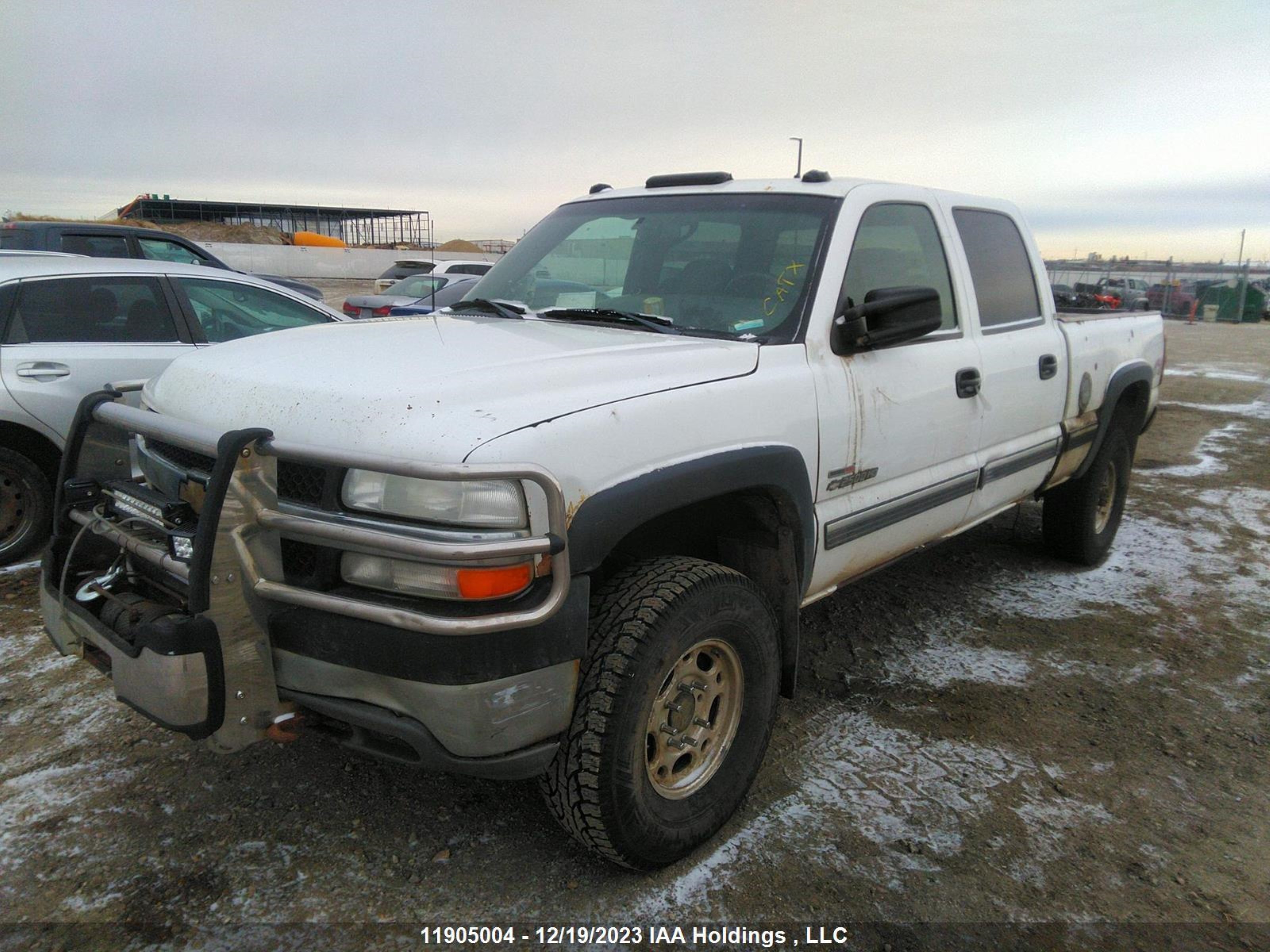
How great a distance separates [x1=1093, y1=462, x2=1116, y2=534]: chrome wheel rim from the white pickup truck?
77.4 inches

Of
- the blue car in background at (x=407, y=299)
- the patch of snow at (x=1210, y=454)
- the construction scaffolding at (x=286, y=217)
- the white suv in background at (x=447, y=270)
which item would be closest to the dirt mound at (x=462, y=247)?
the construction scaffolding at (x=286, y=217)

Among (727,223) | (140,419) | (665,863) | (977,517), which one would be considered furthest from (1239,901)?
(140,419)

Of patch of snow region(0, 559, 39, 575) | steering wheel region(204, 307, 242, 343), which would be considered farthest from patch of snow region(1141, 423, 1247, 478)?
patch of snow region(0, 559, 39, 575)

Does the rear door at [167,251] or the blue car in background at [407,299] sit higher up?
the rear door at [167,251]

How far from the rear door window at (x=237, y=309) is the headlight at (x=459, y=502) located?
12.4 feet

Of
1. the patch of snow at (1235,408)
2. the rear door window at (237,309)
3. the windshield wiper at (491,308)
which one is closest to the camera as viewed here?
the windshield wiper at (491,308)

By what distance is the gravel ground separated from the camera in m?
2.44

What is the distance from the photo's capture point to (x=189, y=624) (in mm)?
2055

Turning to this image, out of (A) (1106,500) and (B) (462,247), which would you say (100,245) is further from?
(B) (462,247)

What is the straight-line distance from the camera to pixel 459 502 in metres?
2.06

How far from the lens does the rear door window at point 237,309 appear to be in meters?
5.48

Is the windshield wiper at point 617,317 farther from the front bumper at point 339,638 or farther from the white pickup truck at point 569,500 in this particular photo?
the front bumper at point 339,638

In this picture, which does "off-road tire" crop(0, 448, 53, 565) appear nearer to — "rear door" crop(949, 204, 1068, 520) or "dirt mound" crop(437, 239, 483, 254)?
"rear door" crop(949, 204, 1068, 520)

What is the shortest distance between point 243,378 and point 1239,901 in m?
3.08
